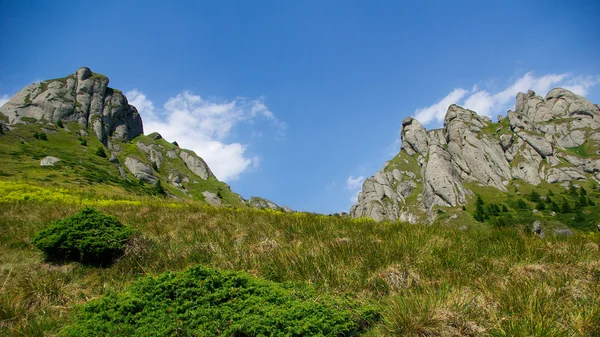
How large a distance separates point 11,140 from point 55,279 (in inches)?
4512

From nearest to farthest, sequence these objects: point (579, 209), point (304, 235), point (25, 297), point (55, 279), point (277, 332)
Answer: point (277, 332) < point (25, 297) < point (55, 279) < point (304, 235) < point (579, 209)

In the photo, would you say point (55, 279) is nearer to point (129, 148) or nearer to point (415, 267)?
point (415, 267)

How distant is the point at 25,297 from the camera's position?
209 inches

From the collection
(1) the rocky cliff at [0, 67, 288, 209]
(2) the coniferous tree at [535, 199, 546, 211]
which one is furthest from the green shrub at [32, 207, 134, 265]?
(2) the coniferous tree at [535, 199, 546, 211]

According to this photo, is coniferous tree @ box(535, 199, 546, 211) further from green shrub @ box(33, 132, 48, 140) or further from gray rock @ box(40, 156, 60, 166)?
green shrub @ box(33, 132, 48, 140)

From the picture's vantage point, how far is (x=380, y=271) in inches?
218

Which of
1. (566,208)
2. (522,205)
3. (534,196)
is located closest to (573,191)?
(534,196)

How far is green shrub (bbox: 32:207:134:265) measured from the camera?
24.9ft

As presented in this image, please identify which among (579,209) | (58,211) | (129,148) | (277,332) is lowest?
(277,332)

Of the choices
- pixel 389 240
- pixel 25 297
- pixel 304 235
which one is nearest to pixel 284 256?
pixel 304 235

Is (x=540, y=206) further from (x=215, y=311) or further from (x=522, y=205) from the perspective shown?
(x=215, y=311)

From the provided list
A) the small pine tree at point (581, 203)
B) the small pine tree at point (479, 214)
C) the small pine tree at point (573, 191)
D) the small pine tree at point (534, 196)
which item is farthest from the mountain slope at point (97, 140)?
the small pine tree at point (573, 191)

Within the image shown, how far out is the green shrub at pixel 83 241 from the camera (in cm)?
759

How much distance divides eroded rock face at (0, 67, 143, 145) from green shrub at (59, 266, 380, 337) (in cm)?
16918
